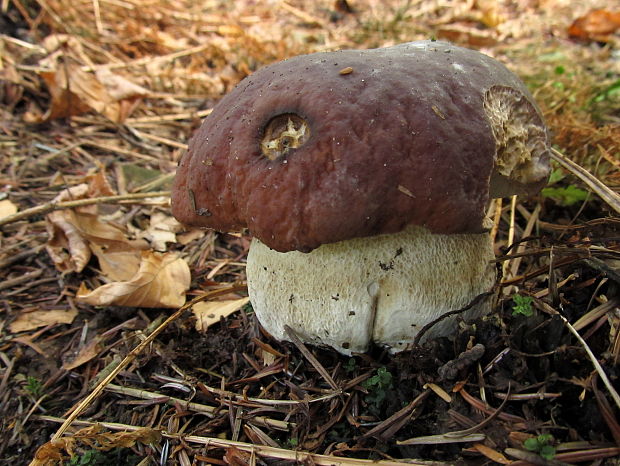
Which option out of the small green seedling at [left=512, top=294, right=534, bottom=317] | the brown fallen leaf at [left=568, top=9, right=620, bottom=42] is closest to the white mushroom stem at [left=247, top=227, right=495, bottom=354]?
the small green seedling at [left=512, top=294, right=534, bottom=317]

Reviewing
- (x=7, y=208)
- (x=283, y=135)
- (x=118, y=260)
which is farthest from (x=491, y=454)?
(x=7, y=208)

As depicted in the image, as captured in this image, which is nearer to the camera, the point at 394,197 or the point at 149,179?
the point at 394,197

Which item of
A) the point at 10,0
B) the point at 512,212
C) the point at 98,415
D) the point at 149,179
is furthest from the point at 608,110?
the point at 10,0

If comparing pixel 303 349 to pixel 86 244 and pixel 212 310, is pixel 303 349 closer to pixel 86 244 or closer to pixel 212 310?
pixel 212 310

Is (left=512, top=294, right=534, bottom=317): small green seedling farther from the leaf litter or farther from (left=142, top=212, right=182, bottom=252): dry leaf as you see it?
(left=142, top=212, right=182, bottom=252): dry leaf

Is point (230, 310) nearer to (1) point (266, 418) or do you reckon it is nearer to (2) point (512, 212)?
(1) point (266, 418)

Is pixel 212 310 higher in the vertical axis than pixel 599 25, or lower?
lower
